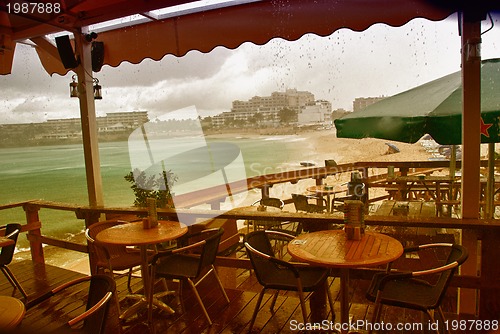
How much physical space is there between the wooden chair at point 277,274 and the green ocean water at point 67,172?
1801cm

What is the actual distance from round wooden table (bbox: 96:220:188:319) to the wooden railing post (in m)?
1.85

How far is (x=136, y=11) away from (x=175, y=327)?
272cm

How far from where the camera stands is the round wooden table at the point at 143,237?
2.65 metres

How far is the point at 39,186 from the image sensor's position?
52000 millimetres

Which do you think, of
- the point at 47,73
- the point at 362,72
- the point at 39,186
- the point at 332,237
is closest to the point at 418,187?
the point at 332,237

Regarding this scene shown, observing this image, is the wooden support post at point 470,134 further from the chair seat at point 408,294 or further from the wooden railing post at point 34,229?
the wooden railing post at point 34,229

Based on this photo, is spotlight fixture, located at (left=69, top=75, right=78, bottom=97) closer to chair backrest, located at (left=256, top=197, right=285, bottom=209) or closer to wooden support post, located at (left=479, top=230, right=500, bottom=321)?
chair backrest, located at (left=256, top=197, right=285, bottom=209)

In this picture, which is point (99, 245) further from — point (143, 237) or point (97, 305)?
point (97, 305)

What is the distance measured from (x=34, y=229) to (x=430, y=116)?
4.38 meters

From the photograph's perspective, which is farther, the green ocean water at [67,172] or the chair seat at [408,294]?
the green ocean water at [67,172]

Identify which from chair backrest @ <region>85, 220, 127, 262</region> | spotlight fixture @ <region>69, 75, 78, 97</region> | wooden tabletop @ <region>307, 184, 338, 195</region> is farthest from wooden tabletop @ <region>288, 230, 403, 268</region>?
wooden tabletop @ <region>307, 184, 338, 195</region>

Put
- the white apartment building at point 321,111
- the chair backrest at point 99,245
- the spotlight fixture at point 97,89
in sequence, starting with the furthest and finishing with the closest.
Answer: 1. the white apartment building at point 321,111
2. the spotlight fixture at point 97,89
3. the chair backrest at point 99,245

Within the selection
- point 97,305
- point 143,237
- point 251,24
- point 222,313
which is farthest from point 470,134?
point 97,305

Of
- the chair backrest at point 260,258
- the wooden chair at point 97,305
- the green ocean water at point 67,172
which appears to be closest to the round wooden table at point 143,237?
the chair backrest at point 260,258
